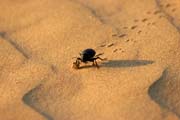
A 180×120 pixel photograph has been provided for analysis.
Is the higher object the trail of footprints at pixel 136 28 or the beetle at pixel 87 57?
the trail of footprints at pixel 136 28

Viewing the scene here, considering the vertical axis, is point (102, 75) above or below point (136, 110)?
above

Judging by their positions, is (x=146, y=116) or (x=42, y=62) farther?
(x=42, y=62)

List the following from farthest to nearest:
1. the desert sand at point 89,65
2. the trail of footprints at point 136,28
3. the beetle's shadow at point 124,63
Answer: the trail of footprints at point 136,28 < the beetle's shadow at point 124,63 < the desert sand at point 89,65

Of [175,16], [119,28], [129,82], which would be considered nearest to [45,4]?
[119,28]

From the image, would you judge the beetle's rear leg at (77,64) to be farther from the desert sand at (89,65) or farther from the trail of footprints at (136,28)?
the trail of footprints at (136,28)

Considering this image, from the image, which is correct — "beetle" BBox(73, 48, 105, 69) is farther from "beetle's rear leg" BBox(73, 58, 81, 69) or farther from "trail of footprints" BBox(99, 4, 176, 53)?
"trail of footprints" BBox(99, 4, 176, 53)

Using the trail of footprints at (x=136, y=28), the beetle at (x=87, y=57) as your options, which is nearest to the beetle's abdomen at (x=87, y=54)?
the beetle at (x=87, y=57)

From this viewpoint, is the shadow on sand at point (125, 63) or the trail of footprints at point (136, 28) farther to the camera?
the trail of footprints at point (136, 28)

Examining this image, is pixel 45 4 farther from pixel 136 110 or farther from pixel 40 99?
pixel 136 110
